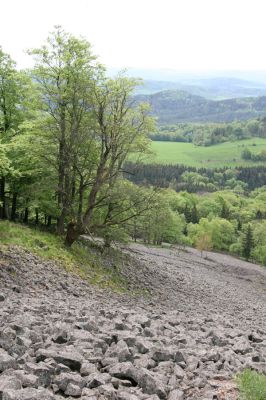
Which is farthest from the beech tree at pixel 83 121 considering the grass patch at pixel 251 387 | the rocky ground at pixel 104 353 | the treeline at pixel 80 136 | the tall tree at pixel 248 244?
the tall tree at pixel 248 244

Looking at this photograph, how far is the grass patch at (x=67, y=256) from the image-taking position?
2563cm

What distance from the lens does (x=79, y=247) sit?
31.9m

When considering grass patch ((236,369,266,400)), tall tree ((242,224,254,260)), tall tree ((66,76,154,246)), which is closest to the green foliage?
tall tree ((242,224,254,260))

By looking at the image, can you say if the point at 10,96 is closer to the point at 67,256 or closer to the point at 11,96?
the point at 11,96

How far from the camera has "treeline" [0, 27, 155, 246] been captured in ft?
94.2

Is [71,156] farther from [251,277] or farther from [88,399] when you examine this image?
[251,277]

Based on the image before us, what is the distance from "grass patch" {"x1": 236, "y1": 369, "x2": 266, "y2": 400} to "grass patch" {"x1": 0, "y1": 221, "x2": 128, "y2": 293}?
16.4m

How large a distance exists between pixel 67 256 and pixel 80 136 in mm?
8063

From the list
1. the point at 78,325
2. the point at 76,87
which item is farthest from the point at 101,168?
the point at 78,325

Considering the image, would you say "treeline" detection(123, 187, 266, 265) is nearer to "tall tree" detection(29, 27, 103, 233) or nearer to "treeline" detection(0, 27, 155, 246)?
"treeline" detection(0, 27, 155, 246)

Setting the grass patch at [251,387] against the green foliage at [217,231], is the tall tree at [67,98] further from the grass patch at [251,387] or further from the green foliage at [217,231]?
the green foliage at [217,231]

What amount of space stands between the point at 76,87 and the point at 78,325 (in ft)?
67.0

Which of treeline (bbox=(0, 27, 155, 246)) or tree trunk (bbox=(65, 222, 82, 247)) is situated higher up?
treeline (bbox=(0, 27, 155, 246))

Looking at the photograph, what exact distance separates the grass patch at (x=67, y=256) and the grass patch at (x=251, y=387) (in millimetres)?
16365
